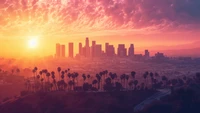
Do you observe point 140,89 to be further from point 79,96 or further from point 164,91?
point 79,96

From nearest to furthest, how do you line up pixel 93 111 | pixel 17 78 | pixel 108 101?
pixel 93 111 → pixel 108 101 → pixel 17 78

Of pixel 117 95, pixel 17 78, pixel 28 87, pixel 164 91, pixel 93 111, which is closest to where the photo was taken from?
pixel 93 111

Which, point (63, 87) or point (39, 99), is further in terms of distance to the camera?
point (63, 87)

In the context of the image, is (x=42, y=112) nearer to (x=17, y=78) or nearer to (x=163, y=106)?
(x=163, y=106)

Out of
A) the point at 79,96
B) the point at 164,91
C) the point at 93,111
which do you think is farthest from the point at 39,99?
the point at 164,91

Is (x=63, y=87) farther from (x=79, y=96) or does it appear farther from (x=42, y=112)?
(x=42, y=112)

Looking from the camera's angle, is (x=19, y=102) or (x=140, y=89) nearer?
(x=19, y=102)

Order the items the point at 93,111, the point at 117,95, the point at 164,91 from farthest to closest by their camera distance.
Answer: the point at 164,91 < the point at 117,95 < the point at 93,111

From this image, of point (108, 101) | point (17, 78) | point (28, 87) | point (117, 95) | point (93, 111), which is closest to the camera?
point (93, 111)

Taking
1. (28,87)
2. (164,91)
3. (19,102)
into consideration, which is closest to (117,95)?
(164,91)
